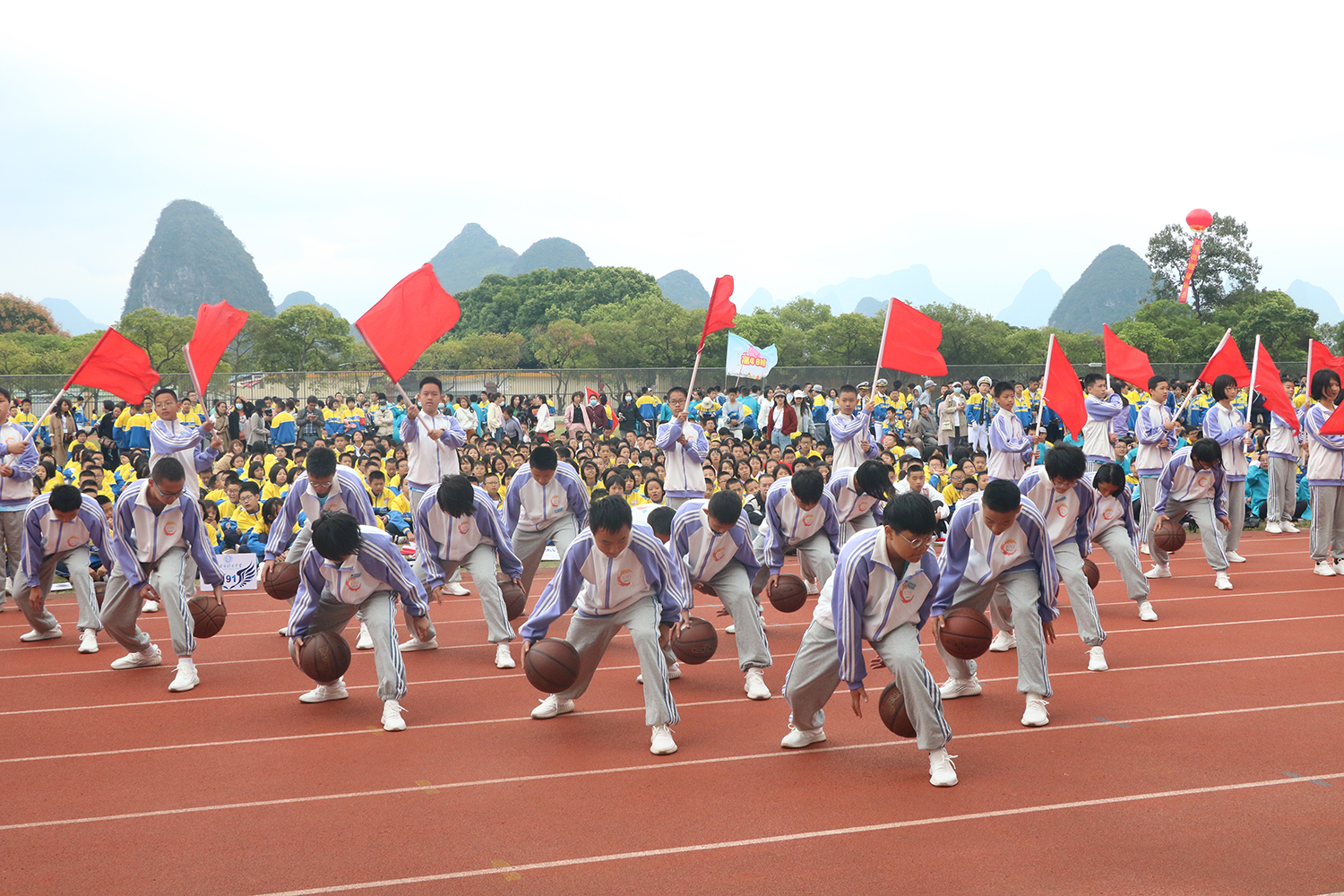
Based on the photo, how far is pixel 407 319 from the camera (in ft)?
30.3

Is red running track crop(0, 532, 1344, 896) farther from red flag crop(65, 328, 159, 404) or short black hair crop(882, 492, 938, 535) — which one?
red flag crop(65, 328, 159, 404)

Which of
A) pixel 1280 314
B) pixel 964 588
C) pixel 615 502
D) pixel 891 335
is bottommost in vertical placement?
pixel 964 588

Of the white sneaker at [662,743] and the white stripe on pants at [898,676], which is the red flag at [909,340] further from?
the white sneaker at [662,743]

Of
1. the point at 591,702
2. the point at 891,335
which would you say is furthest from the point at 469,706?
the point at 891,335

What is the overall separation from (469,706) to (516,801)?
6.12 feet

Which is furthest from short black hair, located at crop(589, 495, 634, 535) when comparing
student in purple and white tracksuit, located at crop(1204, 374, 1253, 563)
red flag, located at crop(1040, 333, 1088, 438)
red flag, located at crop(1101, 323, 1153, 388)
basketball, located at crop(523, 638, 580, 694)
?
student in purple and white tracksuit, located at crop(1204, 374, 1253, 563)

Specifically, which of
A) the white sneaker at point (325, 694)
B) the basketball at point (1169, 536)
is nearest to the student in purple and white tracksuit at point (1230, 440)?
the basketball at point (1169, 536)

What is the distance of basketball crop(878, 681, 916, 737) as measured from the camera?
5.56 meters

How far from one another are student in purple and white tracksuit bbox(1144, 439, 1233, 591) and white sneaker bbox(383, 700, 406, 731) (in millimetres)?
7873

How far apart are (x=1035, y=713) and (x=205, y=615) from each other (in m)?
6.04

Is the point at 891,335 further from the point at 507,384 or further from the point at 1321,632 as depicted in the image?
the point at 507,384

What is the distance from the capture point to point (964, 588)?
22.3 ft

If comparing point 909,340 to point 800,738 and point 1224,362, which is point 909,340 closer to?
point 1224,362

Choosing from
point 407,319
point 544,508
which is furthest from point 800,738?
point 407,319
